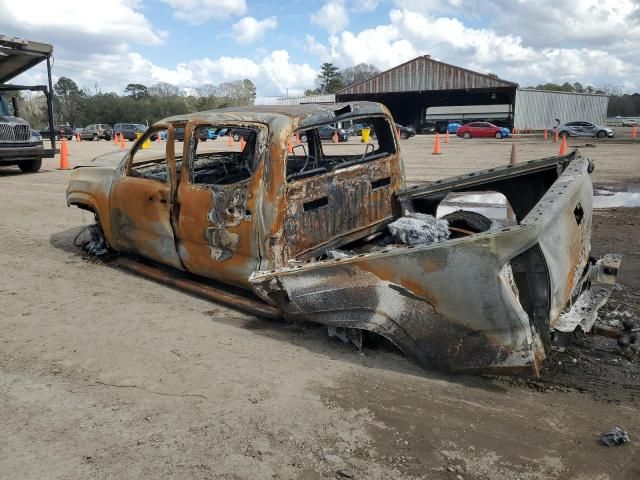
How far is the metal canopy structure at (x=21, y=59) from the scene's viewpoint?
13545mm

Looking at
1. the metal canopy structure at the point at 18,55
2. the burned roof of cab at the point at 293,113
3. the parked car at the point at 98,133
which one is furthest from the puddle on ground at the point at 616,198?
the parked car at the point at 98,133

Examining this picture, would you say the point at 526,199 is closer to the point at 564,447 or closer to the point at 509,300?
the point at 509,300

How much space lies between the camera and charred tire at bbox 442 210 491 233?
5.18 m

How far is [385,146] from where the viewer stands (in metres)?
5.39

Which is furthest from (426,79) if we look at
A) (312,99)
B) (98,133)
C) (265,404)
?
(265,404)

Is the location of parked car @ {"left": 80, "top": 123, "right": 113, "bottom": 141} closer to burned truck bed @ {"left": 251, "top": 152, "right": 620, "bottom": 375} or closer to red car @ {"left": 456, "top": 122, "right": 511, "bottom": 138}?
red car @ {"left": 456, "top": 122, "right": 511, "bottom": 138}

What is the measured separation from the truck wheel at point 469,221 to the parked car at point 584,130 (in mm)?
34322

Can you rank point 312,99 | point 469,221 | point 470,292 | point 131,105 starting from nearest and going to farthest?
point 470,292 < point 469,221 < point 312,99 < point 131,105

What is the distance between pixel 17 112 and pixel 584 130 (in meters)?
34.6

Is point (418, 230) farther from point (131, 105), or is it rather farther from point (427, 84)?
point (131, 105)

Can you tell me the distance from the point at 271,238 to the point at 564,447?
7.82ft

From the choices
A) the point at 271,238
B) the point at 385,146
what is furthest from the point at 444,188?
the point at 271,238

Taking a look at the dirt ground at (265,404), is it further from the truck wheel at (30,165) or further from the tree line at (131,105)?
the tree line at (131,105)

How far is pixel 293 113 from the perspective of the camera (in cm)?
435
